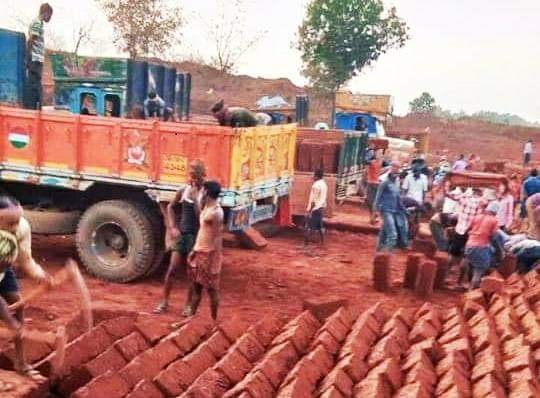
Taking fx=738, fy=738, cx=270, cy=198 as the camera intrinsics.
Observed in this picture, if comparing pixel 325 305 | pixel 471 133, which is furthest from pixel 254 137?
pixel 471 133

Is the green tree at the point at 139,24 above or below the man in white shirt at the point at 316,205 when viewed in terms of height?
above

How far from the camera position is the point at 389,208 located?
31.7 ft

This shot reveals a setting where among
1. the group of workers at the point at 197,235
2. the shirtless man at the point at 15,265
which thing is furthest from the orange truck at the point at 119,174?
the shirtless man at the point at 15,265

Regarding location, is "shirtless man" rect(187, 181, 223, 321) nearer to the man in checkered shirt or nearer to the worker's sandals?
the worker's sandals

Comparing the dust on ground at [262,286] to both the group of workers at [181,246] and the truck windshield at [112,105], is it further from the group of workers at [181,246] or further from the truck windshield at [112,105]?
the truck windshield at [112,105]

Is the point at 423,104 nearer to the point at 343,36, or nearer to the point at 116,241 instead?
the point at 343,36

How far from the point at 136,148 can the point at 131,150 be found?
69 millimetres

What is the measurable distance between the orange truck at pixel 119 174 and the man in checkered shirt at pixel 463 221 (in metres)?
2.37

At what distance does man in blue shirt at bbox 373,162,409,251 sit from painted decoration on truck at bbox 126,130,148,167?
10.9ft

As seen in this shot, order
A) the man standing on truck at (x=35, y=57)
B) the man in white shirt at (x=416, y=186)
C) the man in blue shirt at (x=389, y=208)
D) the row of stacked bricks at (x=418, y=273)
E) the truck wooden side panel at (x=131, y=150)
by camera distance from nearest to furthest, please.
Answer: the truck wooden side panel at (x=131, y=150), the row of stacked bricks at (x=418, y=273), the man standing on truck at (x=35, y=57), the man in blue shirt at (x=389, y=208), the man in white shirt at (x=416, y=186)

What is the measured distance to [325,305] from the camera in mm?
6293

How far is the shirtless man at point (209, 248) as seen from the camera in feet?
21.1

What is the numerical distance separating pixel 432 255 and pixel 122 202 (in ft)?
→ 12.9

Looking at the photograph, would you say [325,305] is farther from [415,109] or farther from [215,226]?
[415,109]
